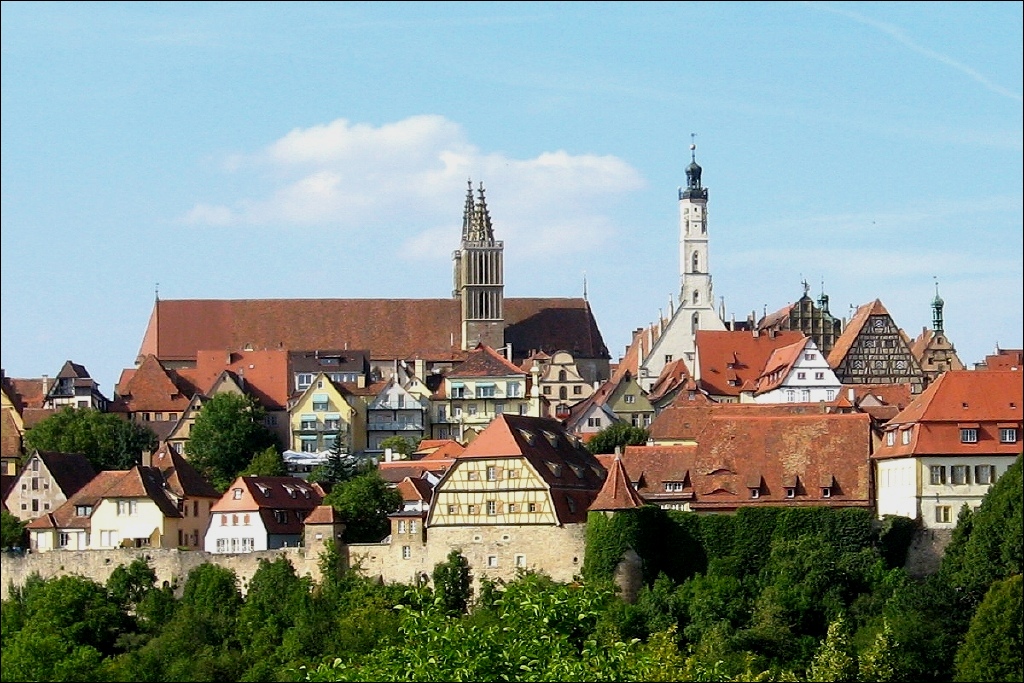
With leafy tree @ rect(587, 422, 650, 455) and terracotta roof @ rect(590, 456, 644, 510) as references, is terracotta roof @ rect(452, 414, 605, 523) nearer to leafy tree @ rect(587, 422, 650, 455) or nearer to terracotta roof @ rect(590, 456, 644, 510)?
terracotta roof @ rect(590, 456, 644, 510)

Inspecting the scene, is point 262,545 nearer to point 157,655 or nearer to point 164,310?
point 157,655

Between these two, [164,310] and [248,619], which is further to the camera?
[164,310]

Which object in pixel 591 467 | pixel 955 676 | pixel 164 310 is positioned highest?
pixel 164 310

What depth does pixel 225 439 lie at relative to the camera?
101 metres

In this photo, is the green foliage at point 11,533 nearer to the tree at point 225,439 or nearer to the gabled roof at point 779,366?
the tree at point 225,439

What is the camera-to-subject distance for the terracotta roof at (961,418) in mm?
76938

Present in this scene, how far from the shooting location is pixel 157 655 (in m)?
80.2

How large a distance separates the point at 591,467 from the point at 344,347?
41977mm

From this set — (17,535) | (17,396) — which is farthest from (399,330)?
(17,535)

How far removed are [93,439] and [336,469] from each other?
38.0ft

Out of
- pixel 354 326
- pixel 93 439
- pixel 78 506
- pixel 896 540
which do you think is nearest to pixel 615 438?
pixel 78 506

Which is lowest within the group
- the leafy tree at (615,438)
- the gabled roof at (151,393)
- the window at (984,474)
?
the window at (984,474)

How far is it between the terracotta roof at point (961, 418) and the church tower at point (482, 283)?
1832 inches

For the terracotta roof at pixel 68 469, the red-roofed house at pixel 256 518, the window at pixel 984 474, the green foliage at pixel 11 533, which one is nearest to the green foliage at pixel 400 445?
the terracotta roof at pixel 68 469
